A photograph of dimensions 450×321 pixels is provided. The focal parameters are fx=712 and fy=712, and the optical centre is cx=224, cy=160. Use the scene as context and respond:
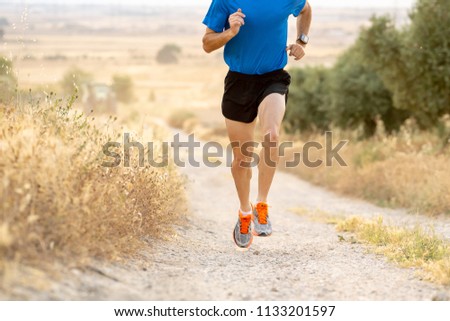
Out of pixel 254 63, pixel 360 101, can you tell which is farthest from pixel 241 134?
pixel 360 101

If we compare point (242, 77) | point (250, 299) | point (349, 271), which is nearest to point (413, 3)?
point (242, 77)

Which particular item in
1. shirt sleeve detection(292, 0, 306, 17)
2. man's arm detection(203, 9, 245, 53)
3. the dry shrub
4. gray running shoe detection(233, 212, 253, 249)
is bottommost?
the dry shrub

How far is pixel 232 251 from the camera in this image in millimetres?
6988

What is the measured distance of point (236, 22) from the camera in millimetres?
6160

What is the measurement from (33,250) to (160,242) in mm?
2238

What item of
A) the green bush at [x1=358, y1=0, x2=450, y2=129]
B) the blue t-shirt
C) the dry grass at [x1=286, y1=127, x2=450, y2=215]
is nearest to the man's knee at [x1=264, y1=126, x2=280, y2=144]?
the blue t-shirt

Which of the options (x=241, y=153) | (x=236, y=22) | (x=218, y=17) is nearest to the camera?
(x=236, y=22)

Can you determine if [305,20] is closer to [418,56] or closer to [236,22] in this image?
[236,22]

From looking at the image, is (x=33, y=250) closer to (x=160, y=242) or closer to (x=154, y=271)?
(x=154, y=271)

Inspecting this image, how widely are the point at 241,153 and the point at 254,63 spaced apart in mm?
875

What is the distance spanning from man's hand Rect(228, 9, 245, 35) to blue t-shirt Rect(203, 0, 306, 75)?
0.63ft

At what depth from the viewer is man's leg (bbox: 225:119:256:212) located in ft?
22.0

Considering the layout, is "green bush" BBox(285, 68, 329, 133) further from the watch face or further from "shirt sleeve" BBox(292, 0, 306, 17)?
"shirt sleeve" BBox(292, 0, 306, 17)

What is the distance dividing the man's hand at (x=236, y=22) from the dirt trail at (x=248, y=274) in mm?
2020
